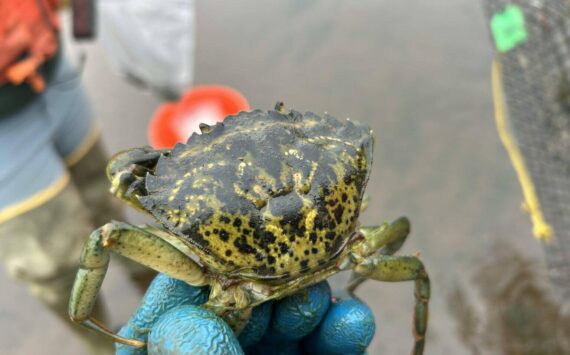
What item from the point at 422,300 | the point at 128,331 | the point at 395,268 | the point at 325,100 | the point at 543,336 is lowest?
the point at 543,336

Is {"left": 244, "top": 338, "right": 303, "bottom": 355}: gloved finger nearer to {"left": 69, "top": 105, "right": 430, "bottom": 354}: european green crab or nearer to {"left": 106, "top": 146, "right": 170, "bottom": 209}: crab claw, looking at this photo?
{"left": 69, "top": 105, "right": 430, "bottom": 354}: european green crab

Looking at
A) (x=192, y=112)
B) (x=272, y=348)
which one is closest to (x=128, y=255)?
(x=272, y=348)

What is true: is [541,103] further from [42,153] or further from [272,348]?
[42,153]

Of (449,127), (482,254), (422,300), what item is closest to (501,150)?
(449,127)

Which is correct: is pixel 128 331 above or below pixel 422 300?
below

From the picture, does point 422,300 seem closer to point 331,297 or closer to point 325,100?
point 331,297
